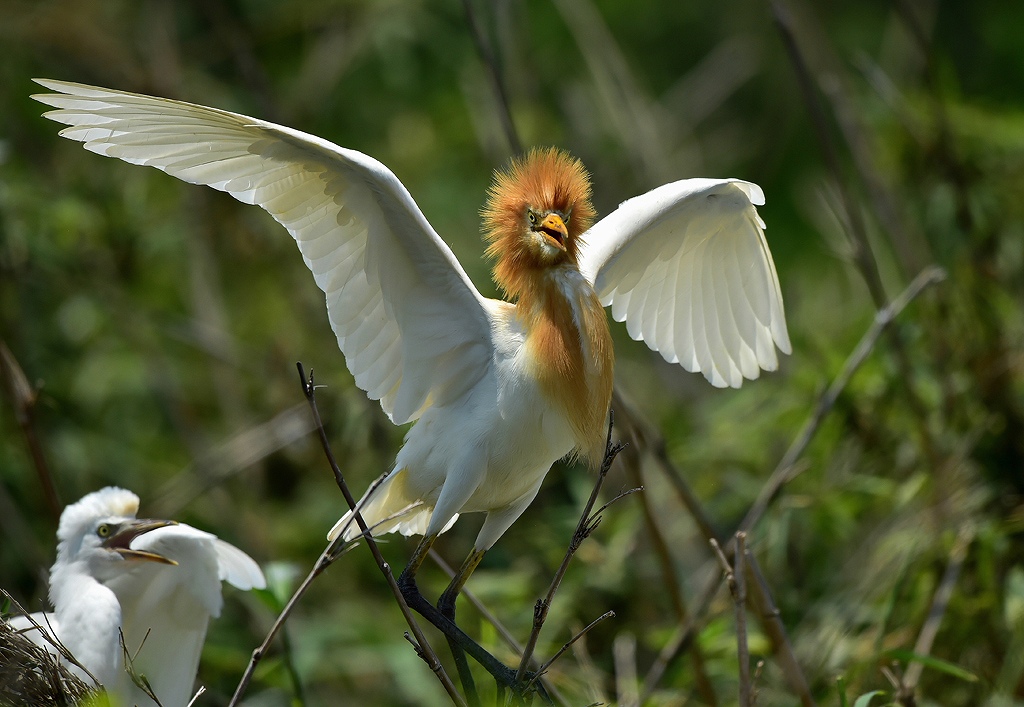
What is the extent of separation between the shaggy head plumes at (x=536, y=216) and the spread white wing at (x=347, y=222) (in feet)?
0.47

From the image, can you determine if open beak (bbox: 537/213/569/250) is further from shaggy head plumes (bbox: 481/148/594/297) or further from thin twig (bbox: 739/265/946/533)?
thin twig (bbox: 739/265/946/533)

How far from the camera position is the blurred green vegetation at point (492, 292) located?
135 inches

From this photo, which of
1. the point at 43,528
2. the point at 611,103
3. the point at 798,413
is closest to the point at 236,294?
the point at 43,528

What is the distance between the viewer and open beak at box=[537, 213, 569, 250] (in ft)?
7.45

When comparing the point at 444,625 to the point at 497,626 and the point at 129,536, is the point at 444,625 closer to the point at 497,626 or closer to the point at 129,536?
the point at 497,626

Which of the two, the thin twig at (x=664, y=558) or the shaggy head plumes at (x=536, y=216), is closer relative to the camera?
the shaggy head plumes at (x=536, y=216)

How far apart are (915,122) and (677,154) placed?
1872 mm

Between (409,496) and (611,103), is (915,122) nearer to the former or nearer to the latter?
(611,103)

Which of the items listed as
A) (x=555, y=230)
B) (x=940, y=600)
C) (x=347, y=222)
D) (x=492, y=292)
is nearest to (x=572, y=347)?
(x=555, y=230)

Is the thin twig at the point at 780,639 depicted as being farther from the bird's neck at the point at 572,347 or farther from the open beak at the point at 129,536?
the open beak at the point at 129,536

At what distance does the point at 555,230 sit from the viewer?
7.45 ft

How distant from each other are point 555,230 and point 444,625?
924mm

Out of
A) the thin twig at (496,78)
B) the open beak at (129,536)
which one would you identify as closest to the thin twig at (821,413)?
the thin twig at (496,78)

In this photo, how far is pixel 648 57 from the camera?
7.80 m
